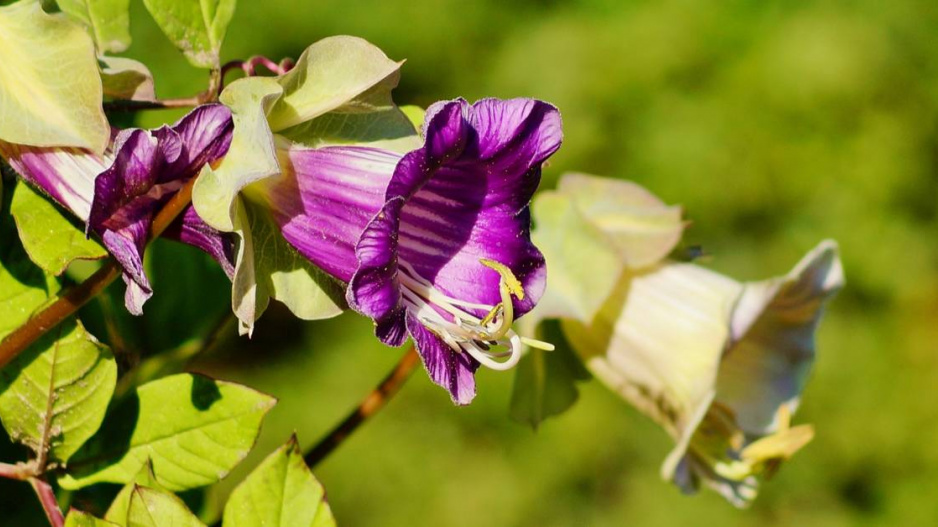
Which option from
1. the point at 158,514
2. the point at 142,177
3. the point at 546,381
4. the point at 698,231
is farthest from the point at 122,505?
the point at 698,231

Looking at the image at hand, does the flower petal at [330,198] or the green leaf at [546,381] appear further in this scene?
the green leaf at [546,381]

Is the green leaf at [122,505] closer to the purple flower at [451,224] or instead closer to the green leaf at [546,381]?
the purple flower at [451,224]

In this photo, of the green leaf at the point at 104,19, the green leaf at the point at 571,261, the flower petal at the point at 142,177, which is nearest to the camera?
the flower petal at the point at 142,177

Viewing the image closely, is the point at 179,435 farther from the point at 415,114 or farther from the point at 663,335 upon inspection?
the point at 663,335

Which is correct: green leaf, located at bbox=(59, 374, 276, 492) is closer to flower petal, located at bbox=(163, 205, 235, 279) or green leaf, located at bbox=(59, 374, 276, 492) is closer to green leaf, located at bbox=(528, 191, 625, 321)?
flower petal, located at bbox=(163, 205, 235, 279)

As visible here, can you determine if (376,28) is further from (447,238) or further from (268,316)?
(447,238)

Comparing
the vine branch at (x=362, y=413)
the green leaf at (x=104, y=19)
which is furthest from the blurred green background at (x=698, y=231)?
the green leaf at (x=104, y=19)

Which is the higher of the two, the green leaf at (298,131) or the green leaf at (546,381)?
the green leaf at (298,131)

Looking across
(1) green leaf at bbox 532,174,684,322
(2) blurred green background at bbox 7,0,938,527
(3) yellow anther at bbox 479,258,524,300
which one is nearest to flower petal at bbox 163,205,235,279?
(3) yellow anther at bbox 479,258,524,300
